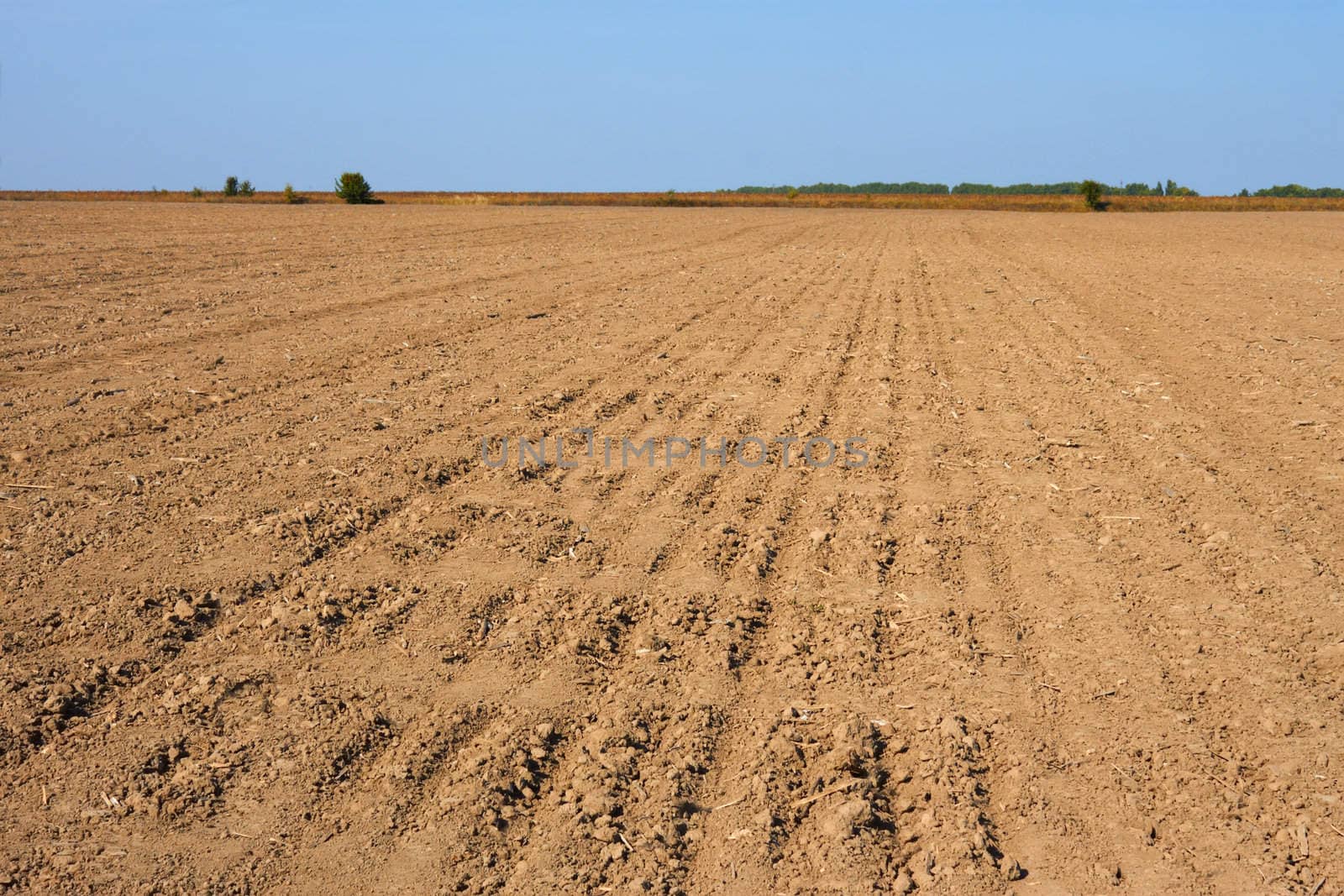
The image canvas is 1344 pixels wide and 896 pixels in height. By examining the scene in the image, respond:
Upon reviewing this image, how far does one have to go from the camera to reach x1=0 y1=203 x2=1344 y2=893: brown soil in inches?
116

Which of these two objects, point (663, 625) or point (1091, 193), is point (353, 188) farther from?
point (663, 625)

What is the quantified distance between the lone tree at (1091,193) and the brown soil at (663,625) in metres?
55.5

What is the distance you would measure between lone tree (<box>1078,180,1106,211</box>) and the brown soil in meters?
55.5

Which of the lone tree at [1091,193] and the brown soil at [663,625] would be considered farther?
the lone tree at [1091,193]

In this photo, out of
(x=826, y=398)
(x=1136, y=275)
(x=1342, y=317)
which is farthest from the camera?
(x=1136, y=275)

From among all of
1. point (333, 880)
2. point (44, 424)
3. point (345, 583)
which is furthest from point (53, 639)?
point (44, 424)

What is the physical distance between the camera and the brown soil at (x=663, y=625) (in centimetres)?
295

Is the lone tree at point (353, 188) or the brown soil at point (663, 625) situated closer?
the brown soil at point (663, 625)

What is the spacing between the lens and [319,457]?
6152 mm

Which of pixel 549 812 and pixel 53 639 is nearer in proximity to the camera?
pixel 549 812

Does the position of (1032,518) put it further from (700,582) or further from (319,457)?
(319,457)

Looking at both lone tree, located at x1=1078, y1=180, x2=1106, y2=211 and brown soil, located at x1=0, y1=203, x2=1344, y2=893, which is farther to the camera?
lone tree, located at x1=1078, y1=180, x2=1106, y2=211

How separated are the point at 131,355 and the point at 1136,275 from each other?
14.9m

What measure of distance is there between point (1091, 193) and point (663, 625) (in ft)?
205
